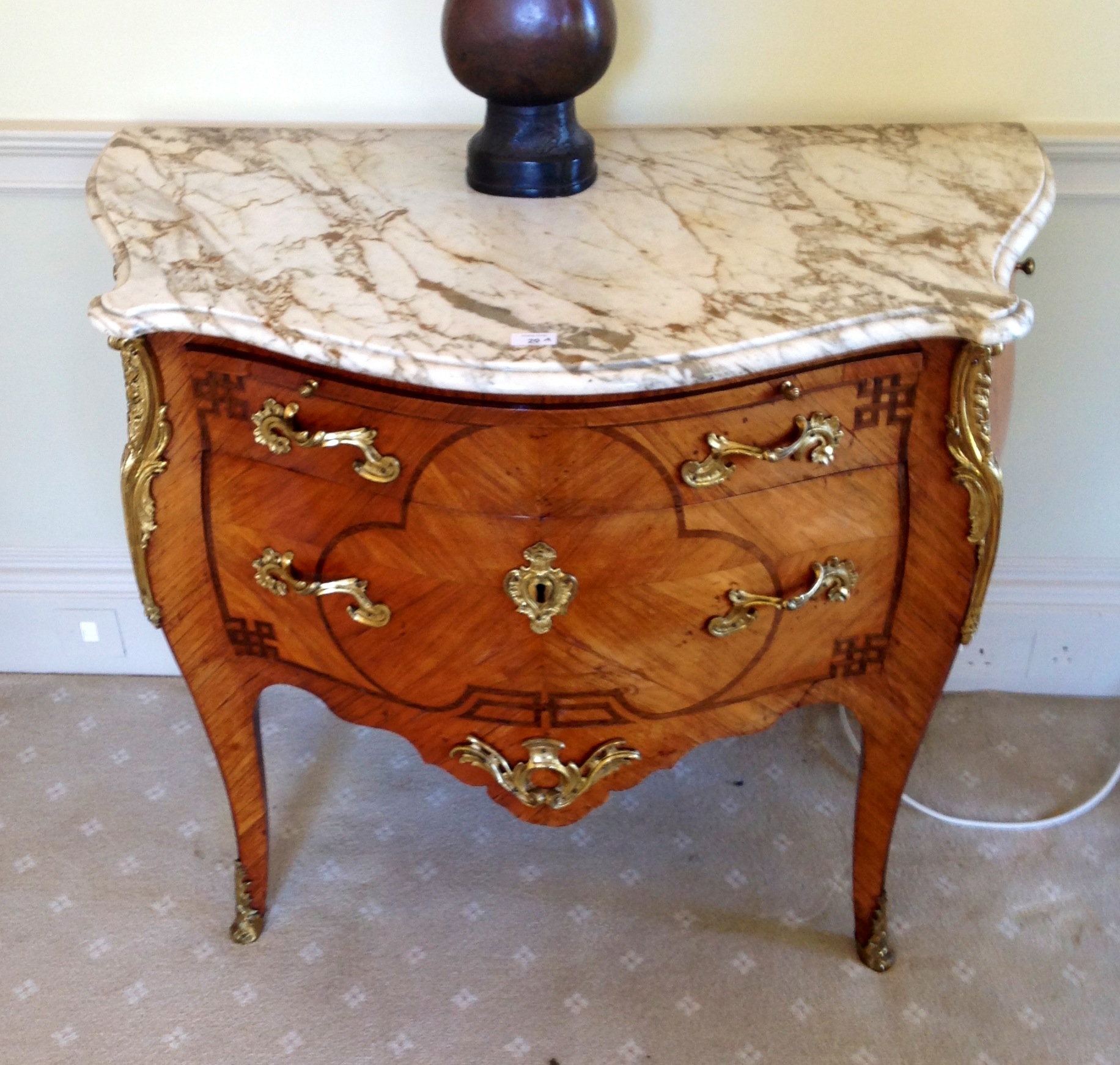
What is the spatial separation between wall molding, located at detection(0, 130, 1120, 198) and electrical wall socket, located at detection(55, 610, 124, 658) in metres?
0.63

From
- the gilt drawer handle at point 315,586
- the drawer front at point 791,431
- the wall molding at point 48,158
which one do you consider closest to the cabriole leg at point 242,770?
the gilt drawer handle at point 315,586

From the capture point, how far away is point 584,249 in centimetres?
100

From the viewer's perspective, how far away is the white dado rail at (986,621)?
5.34 ft

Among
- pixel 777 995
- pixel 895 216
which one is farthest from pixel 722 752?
pixel 895 216

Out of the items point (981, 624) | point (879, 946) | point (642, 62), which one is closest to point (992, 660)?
point (981, 624)

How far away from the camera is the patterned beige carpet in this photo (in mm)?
1271

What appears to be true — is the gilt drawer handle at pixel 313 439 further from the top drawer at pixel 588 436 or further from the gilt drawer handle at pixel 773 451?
the gilt drawer handle at pixel 773 451

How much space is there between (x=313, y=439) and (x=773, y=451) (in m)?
0.38

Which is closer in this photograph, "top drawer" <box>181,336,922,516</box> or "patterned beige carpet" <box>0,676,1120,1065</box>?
"top drawer" <box>181,336,922,516</box>

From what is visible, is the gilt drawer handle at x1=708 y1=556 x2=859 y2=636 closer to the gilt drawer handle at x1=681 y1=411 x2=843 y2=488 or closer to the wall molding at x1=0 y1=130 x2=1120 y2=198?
the gilt drawer handle at x1=681 y1=411 x2=843 y2=488

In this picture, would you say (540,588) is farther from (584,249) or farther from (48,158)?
(48,158)

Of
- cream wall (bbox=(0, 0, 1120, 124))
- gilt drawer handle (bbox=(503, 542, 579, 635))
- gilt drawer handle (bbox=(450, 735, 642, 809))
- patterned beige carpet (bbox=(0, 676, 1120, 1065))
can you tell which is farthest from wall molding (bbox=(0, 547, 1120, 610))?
gilt drawer handle (bbox=(503, 542, 579, 635))

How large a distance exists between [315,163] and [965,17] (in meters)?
0.75

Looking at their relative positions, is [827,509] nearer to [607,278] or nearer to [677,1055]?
[607,278]
